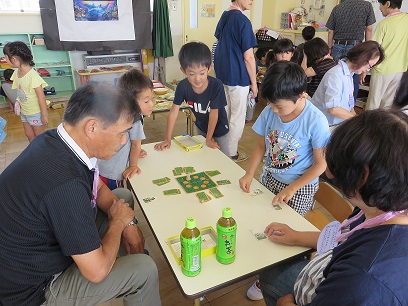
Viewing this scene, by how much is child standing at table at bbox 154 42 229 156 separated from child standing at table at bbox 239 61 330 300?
41cm

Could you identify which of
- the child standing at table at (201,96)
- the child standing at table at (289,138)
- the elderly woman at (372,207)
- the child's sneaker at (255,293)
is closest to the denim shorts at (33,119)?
the child standing at table at (201,96)

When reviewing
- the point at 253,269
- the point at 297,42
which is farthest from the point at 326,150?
the point at 297,42

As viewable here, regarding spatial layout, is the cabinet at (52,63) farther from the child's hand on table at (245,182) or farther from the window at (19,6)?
the child's hand on table at (245,182)

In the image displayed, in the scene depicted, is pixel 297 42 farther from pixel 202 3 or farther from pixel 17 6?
pixel 17 6

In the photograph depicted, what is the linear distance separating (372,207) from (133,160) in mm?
1259

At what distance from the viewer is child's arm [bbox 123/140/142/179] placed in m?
1.59

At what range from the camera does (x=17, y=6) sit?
4.98 m

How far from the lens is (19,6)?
4984 mm

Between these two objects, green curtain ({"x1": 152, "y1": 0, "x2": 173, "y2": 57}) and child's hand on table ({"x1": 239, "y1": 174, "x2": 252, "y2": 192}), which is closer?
child's hand on table ({"x1": 239, "y1": 174, "x2": 252, "y2": 192})

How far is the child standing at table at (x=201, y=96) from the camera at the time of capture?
2025 mm

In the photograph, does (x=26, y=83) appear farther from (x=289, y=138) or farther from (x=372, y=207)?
(x=372, y=207)

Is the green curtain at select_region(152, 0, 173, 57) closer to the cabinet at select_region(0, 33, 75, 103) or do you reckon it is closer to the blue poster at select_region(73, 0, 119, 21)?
the blue poster at select_region(73, 0, 119, 21)

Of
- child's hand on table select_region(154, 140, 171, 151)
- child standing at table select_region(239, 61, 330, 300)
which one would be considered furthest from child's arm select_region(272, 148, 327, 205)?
child's hand on table select_region(154, 140, 171, 151)

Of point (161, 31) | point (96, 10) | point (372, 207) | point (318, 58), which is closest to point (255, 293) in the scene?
point (372, 207)
